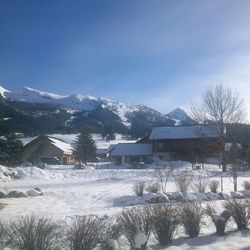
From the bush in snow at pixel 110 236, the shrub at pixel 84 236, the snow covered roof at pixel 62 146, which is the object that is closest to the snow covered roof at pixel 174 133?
the snow covered roof at pixel 62 146

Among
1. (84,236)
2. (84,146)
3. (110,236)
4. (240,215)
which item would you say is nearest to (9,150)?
(84,146)

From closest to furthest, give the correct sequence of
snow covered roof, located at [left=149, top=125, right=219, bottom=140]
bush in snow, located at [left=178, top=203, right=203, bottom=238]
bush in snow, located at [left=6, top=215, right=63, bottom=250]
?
bush in snow, located at [left=6, top=215, right=63, bottom=250] → bush in snow, located at [left=178, top=203, right=203, bottom=238] → snow covered roof, located at [left=149, top=125, right=219, bottom=140]

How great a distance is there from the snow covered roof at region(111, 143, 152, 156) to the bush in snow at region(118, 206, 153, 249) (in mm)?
65118

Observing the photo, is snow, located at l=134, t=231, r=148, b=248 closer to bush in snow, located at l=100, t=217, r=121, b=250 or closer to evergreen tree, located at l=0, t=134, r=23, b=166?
bush in snow, located at l=100, t=217, r=121, b=250

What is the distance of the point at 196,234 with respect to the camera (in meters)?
10.2

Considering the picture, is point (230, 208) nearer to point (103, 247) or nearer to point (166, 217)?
point (166, 217)

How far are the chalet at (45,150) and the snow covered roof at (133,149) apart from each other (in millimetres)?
9636

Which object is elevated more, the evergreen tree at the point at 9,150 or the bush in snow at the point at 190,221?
the evergreen tree at the point at 9,150

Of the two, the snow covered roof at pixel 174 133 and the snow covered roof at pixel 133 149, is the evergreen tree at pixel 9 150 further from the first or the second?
the snow covered roof at pixel 174 133

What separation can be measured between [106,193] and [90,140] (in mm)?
51209

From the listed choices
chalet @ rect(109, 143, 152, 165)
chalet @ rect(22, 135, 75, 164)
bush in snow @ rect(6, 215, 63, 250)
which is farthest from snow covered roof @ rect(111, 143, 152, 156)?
bush in snow @ rect(6, 215, 63, 250)

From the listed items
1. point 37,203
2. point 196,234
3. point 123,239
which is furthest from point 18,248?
point 37,203

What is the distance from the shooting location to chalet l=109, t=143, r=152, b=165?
7462cm

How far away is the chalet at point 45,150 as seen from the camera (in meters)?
76.7
